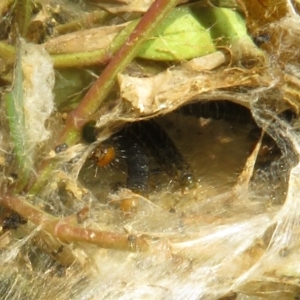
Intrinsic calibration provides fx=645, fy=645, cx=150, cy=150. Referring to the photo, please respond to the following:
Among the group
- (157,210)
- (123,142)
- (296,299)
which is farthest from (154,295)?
(123,142)

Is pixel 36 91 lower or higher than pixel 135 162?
higher

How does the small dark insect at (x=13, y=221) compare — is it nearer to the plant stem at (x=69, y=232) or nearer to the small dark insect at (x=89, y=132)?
the plant stem at (x=69, y=232)

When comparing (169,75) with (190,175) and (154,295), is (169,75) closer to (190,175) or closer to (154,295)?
(190,175)

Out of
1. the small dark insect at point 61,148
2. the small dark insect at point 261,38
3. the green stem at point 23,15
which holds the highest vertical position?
the green stem at point 23,15

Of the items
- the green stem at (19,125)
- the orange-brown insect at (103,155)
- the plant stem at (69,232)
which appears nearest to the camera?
the plant stem at (69,232)

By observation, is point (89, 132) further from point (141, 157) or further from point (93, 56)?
point (141, 157)

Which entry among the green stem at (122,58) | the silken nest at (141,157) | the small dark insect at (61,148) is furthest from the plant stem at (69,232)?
the green stem at (122,58)

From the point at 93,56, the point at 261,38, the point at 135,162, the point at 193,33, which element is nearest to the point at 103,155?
the point at 135,162

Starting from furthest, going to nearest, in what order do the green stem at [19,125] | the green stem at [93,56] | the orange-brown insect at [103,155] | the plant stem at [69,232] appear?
the orange-brown insect at [103,155] < the green stem at [93,56] < the green stem at [19,125] < the plant stem at [69,232]
